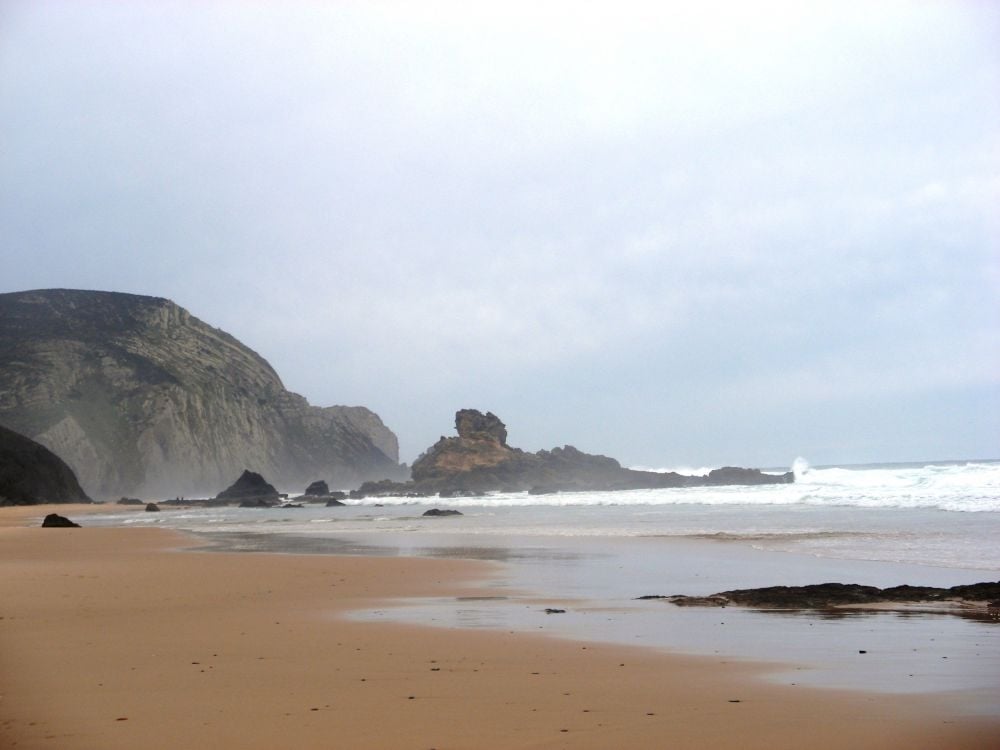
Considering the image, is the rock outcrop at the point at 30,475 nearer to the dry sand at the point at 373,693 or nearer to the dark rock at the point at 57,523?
the dark rock at the point at 57,523

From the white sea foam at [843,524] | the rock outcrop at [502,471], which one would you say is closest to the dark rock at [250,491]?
the rock outcrop at [502,471]

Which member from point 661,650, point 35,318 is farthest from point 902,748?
point 35,318

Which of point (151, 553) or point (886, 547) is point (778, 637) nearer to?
point (886, 547)

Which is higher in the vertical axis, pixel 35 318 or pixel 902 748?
pixel 35 318

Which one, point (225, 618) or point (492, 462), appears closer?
point (225, 618)

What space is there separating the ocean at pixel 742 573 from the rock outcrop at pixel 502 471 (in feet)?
140

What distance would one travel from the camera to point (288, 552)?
1962 centimetres

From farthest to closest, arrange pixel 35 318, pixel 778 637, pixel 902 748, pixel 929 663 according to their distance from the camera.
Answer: pixel 35 318 < pixel 778 637 < pixel 929 663 < pixel 902 748

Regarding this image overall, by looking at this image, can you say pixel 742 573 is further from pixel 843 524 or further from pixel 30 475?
pixel 30 475

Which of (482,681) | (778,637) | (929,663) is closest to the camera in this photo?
(482,681)

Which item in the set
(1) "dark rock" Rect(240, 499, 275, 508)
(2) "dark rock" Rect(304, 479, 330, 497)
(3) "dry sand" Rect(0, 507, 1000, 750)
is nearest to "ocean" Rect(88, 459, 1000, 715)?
(3) "dry sand" Rect(0, 507, 1000, 750)

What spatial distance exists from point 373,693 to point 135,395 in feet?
321

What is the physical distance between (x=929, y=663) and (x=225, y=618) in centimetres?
677

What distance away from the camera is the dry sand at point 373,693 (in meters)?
4.84
